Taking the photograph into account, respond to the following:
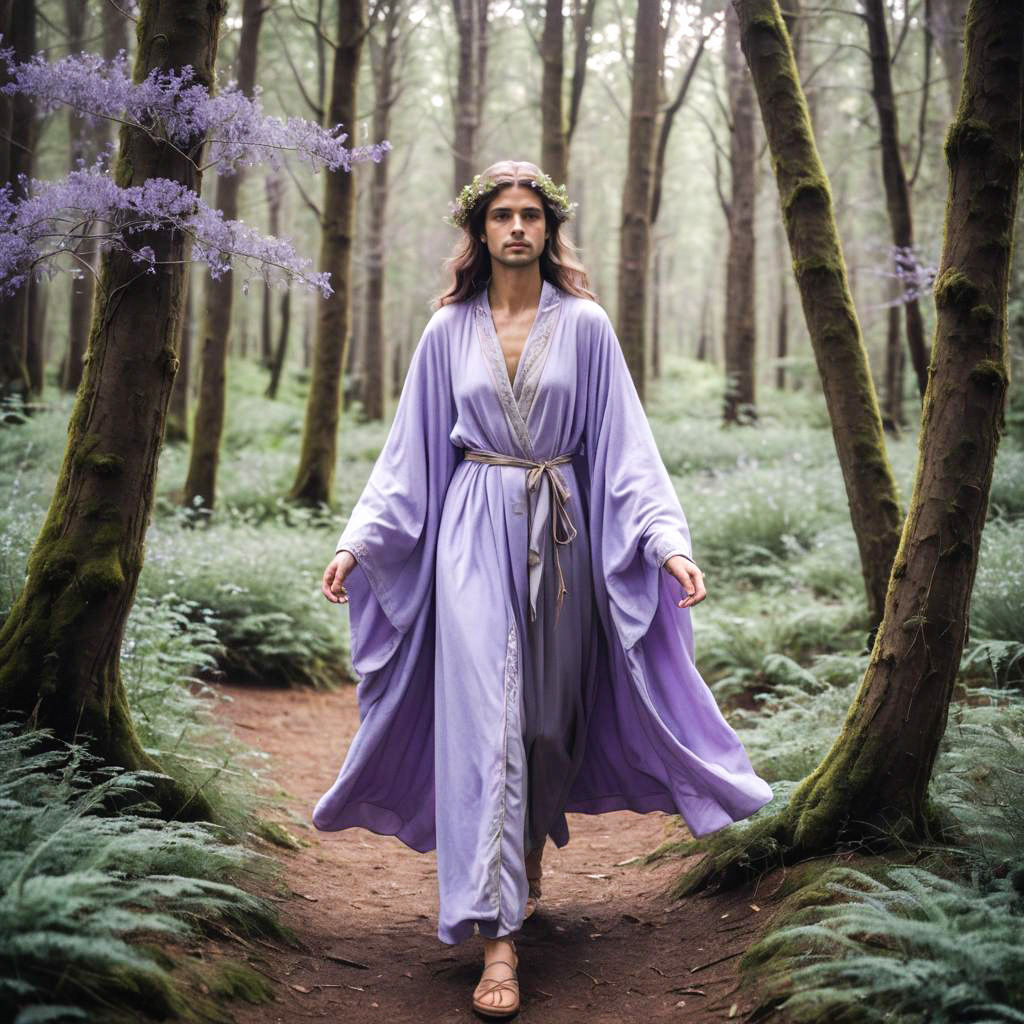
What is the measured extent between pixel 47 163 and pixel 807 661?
20.6 meters

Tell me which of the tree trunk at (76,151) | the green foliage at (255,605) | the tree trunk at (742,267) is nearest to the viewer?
the green foliage at (255,605)

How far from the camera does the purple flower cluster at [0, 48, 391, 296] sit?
12.0 ft

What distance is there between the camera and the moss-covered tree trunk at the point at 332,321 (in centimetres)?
1153

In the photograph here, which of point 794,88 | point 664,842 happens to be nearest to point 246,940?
point 664,842

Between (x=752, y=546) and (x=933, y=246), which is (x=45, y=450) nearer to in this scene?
(x=752, y=546)

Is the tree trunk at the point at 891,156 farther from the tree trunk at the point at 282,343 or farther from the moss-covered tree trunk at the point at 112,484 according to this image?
the tree trunk at the point at 282,343

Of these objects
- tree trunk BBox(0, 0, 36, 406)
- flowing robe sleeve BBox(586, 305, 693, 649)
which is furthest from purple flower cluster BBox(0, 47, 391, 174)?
tree trunk BBox(0, 0, 36, 406)

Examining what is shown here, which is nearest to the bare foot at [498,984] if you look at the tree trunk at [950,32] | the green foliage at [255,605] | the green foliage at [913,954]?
the green foliage at [913,954]

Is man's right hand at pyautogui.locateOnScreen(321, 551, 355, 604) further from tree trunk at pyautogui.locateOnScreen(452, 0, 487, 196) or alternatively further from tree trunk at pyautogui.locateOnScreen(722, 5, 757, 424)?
tree trunk at pyautogui.locateOnScreen(722, 5, 757, 424)

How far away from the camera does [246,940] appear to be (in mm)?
3496

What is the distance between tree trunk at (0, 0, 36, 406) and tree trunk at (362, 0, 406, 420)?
658 centimetres

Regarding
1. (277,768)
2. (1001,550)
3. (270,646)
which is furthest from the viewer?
(270,646)

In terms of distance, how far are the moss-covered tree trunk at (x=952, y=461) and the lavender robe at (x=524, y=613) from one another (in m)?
0.44

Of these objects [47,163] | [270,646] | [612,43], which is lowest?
[270,646]
